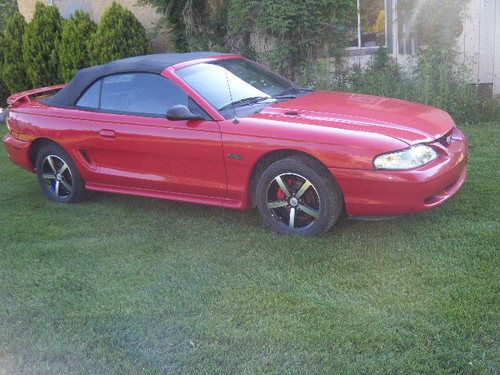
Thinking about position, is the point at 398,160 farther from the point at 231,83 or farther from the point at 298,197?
the point at 231,83

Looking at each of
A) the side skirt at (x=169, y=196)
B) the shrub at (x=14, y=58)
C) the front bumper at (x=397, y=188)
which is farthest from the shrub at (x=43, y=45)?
the front bumper at (x=397, y=188)

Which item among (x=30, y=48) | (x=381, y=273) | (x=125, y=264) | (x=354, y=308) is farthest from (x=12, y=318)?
(x=30, y=48)

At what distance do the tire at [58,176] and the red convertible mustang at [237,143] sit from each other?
0.01 metres

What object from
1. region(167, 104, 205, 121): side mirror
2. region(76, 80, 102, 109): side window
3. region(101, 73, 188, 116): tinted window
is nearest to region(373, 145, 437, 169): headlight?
region(167, 104, 205, 121): side mirror

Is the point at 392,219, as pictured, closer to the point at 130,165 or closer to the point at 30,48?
the point at 130,165

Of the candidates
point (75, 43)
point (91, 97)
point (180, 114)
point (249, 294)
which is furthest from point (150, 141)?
point (75, 43)

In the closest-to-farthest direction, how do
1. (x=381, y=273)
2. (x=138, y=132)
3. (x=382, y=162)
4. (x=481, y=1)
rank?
1. (x=381, y=273)
2. (x=382, y=162)
3. (x=138, y=132)
4. (x=481, y=1)

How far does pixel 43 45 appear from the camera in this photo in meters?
12.7

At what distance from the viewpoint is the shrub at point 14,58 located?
43.4 ft

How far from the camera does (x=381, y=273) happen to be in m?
4.05

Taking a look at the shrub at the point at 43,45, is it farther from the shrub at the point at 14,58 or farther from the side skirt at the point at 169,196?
the side skirt at the point at 169,196

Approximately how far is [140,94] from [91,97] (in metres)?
0.61

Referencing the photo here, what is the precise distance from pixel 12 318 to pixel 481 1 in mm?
7860

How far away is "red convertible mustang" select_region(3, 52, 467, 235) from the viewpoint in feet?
14.6
